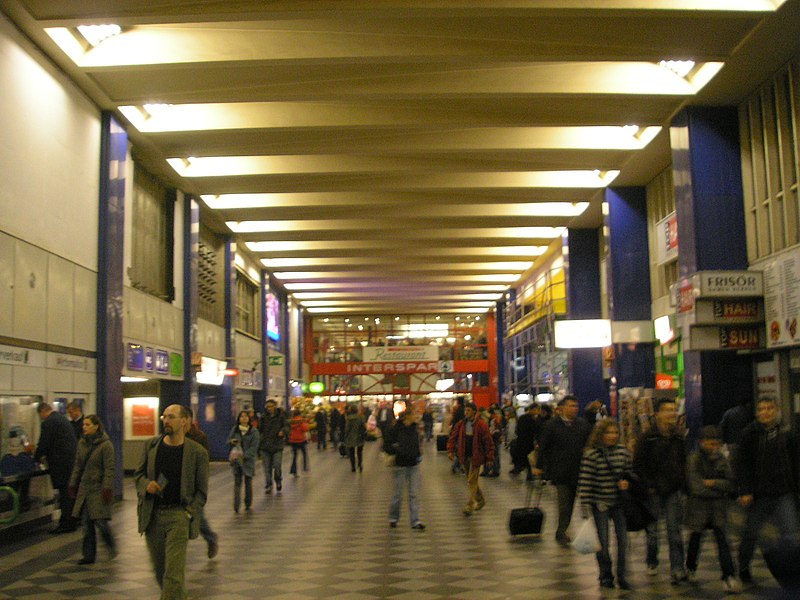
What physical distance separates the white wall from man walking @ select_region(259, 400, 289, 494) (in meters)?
3.81

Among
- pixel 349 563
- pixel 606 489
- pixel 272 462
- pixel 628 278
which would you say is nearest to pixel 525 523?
pixel 349 563

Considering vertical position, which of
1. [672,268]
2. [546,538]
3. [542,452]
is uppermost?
[672,268]

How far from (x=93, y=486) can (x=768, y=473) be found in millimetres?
6332

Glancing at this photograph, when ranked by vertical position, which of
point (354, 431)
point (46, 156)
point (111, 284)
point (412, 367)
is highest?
point (46, 156)

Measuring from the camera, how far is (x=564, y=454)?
10.2m

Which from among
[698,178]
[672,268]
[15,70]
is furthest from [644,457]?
[672,268]

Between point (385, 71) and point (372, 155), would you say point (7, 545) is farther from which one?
point (372, 155)

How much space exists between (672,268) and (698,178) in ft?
17.5

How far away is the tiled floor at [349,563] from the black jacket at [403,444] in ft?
2.93

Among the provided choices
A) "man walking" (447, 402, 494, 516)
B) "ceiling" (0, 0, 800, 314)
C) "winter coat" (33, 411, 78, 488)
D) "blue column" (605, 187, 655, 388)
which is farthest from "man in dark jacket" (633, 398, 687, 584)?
"blue column" (605, 187, 655, 388)

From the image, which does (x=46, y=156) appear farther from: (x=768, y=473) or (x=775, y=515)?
(x=775, y=515)

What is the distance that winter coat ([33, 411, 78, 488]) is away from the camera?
1195cm

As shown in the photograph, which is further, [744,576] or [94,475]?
[94,475]

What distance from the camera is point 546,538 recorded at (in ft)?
35.7
